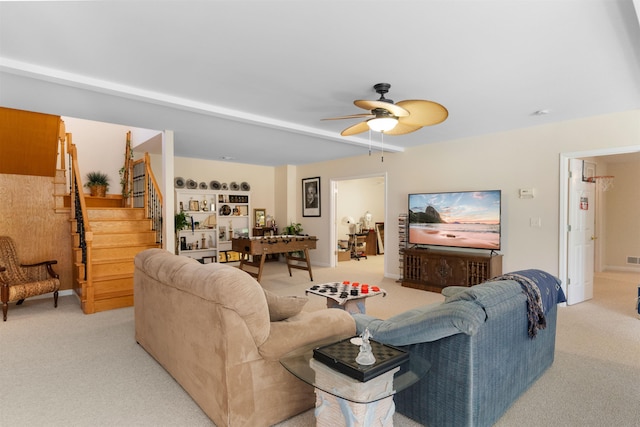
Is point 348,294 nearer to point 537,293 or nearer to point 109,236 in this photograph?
point 537,293

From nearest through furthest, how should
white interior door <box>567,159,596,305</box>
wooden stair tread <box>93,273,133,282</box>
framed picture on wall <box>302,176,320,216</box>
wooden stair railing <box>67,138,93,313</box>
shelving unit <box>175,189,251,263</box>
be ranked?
wooden stair railing <box>67,138,93,313</box> < wooden stair tread <box>93,273,133,282</box> < white interior door <box>567,159,596,305</box> < shelving unit <box>175,189,251,263</box> < framed picture on wall <box>302,176,320,216</box>

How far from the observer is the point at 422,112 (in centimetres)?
286

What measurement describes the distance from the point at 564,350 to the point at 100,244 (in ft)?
18.2

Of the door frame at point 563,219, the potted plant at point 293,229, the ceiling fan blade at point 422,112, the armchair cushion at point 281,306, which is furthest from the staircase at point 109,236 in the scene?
the door frame at point 563,219

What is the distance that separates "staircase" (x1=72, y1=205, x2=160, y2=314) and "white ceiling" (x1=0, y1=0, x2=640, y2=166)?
1.68 m

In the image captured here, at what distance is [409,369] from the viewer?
1713 mm

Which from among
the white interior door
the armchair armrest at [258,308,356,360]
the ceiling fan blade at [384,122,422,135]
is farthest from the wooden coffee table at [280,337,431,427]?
the white interior door

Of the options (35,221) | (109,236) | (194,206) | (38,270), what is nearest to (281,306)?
(109,236)

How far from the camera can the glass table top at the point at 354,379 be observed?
1513mm

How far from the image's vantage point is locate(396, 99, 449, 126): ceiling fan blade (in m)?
2.68

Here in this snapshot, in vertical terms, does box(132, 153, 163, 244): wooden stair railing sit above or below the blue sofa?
above

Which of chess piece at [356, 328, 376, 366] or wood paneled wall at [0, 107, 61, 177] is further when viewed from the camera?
wood paneled wall at [0, 107, 61, 177]

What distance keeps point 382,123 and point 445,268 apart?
3.02 m

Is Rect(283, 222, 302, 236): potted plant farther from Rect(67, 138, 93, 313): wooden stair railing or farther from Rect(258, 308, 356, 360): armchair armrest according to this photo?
Rect(258, 308, 356, 360): armchair armrest
